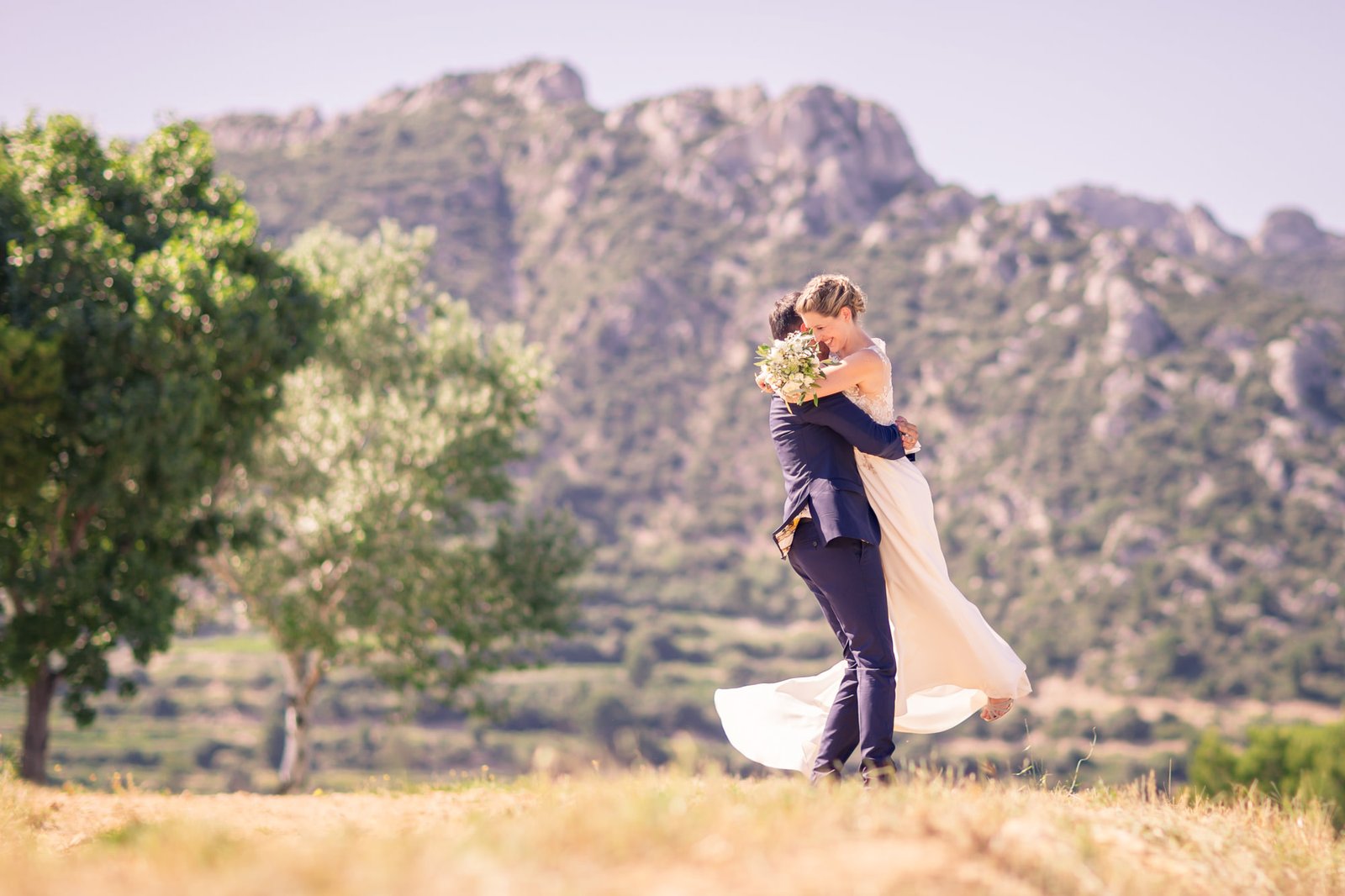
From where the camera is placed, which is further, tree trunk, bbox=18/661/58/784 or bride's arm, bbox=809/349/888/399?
tree trunk, bbox=18/661/58/784

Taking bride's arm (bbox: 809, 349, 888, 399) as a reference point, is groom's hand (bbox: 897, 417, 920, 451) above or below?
below

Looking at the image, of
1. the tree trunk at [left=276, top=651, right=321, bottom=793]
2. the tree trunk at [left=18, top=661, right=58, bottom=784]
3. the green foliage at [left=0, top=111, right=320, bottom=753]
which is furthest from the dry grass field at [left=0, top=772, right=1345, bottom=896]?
the tree trunk at [left=276, top=651, right=321, bottom=793]

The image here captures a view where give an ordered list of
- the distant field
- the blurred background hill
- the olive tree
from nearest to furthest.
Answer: the olive tree < the distant field < the blurred background hill

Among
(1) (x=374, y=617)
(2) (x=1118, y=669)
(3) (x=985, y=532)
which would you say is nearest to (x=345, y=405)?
(1) (x=374, y=617)

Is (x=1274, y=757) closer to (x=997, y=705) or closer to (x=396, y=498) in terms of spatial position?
(x=396, y=498)

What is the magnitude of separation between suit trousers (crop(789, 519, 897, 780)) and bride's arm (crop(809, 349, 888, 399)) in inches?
29.6

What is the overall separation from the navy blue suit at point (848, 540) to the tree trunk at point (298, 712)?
17.1 m

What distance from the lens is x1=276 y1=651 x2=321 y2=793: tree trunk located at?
69.8 feet

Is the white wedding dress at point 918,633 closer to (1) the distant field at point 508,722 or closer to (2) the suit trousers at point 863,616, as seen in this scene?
(2) the suit trousers at point 863,616

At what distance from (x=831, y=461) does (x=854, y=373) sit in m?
0.51

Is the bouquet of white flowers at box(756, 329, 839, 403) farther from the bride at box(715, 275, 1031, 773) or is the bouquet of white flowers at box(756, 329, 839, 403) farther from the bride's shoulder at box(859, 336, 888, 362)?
the bride's shoulder at box(859, 336, 888, 362)

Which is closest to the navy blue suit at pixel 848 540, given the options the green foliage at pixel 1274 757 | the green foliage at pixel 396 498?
the green foliage at pixel 396 498

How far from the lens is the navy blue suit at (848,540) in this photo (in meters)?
5.90

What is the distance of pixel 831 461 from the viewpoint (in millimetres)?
6027
